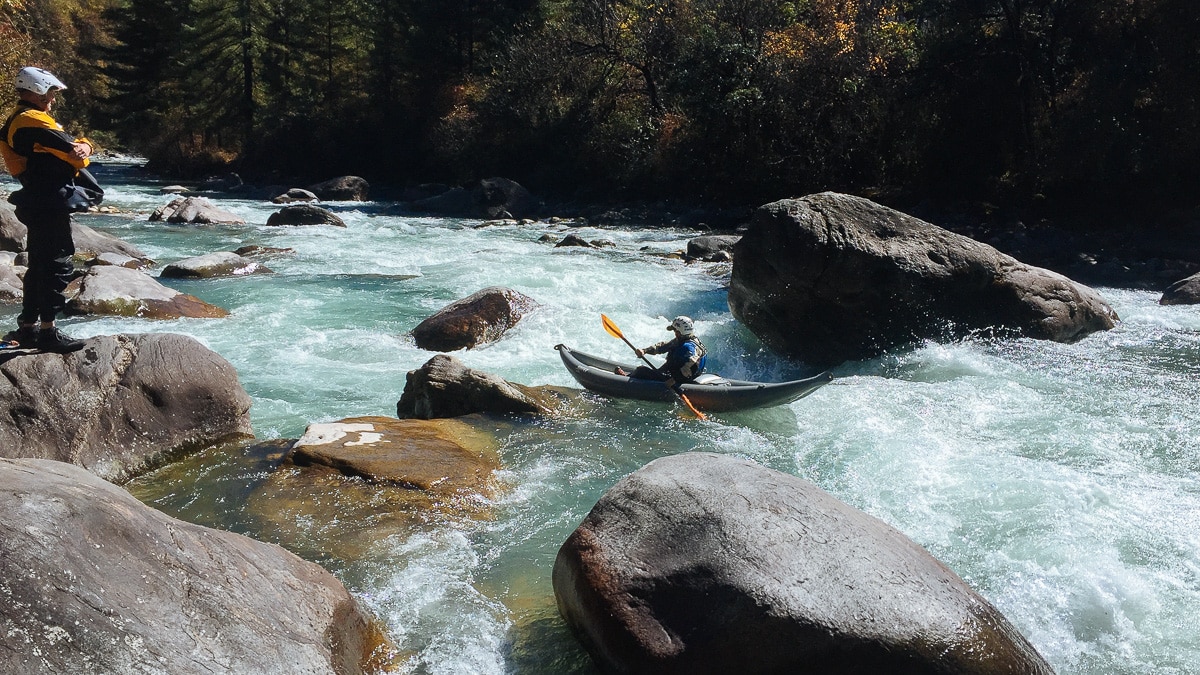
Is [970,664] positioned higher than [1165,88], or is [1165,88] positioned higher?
[1165,88]

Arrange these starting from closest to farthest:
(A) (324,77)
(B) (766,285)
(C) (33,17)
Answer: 1. (B) (766,285)
2. (A) (324,77)
3. (C) (33,17)

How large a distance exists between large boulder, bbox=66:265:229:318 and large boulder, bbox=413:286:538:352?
266 cm

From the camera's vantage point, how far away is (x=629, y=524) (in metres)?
3.71

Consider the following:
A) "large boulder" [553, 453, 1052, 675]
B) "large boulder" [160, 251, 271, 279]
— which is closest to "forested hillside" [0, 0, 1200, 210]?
"large boulder" [160, 251, 271, 279]

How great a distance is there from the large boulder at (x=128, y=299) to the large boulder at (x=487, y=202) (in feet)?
39.7

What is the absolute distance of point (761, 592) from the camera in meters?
3.27

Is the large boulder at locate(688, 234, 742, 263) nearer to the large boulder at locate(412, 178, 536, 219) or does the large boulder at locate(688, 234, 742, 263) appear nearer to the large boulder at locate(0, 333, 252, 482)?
the large boulder at locate(412, 178, 536, 219)

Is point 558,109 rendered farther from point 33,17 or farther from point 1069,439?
point 33,17

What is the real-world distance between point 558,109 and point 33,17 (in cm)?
2906

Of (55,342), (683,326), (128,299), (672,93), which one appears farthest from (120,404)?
(672,93)

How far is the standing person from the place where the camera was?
190 inches

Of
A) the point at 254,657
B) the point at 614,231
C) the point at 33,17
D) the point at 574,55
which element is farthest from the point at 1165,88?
the point at 33,17

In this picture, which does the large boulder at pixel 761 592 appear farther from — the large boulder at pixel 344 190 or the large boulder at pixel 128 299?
the large boulder at pixel 344 190

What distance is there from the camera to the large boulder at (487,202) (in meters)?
22.3
